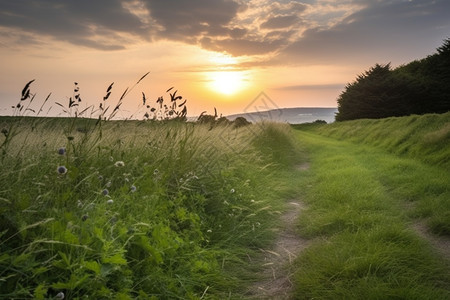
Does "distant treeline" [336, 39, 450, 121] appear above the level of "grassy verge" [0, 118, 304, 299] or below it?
above

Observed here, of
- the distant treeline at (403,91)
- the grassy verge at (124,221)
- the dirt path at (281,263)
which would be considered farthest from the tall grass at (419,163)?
→ the distant treeline at (403,91)

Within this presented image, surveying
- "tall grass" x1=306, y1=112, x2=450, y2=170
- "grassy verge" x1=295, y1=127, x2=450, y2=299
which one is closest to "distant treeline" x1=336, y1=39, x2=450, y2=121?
"tall grass" x1=306, y1=112, x2=450, y2=170

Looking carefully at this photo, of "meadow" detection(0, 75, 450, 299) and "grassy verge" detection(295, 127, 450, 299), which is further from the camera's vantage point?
"grassy verge" detection(295, 127, 450, 299)

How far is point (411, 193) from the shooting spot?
673 centimetres

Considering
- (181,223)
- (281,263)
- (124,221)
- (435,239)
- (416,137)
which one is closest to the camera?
(124,221)

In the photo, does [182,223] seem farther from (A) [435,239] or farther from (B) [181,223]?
(A) [435,239]

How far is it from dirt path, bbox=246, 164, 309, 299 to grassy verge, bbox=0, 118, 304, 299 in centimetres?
16

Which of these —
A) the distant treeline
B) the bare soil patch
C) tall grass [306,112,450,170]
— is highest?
the distant treeline

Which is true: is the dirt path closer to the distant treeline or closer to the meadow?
the meadow

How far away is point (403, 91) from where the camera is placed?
1401 inches

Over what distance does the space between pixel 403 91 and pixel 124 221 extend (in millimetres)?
37770

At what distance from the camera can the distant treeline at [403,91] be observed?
3372 centimetres

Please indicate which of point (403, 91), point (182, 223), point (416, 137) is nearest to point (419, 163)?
point (416, 137)

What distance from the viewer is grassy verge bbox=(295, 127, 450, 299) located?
3.24 meters
